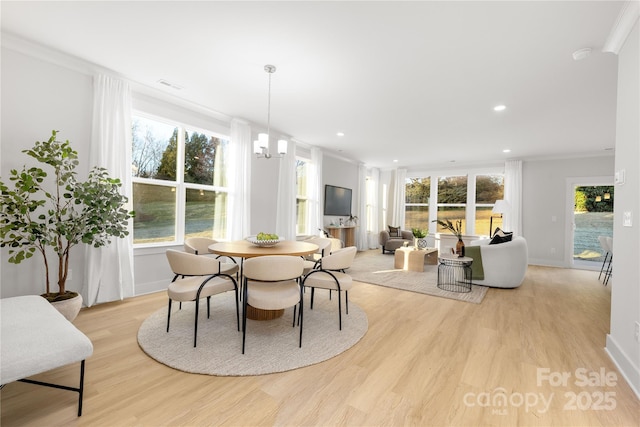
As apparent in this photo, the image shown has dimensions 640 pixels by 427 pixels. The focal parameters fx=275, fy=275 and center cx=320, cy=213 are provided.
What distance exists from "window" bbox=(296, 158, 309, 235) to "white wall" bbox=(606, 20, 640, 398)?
504 centimetres

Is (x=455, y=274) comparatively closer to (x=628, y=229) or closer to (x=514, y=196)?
(x=628, y=229)

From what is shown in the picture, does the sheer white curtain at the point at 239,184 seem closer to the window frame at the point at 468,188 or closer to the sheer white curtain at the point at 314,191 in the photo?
the sheer white curtain at the point at 314,191

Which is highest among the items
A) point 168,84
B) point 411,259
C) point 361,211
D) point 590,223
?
point 168,84

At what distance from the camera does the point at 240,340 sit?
235 cm

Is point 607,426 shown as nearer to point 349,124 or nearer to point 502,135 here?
point 349,124

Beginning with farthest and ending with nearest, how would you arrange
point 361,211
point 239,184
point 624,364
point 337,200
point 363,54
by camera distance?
1. point 361,211
2. point 337,200
3. point 239,184
4. point 363,54
5. point 624,364

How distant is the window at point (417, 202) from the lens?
8.50m

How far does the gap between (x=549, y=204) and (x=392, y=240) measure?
12.4 feet

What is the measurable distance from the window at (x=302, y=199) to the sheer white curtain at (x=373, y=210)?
3021 mm

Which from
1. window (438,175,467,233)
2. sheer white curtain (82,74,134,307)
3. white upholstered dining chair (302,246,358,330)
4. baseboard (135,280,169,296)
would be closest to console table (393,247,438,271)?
window (438,175,467,233)

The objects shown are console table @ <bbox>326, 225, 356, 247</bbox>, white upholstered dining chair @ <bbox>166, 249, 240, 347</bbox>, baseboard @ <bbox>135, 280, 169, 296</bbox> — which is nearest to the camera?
white upholstered dining chair @ <bbox>166, 249, 240, 347</bbox>

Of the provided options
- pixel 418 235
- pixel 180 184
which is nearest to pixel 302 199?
pixel 418 235

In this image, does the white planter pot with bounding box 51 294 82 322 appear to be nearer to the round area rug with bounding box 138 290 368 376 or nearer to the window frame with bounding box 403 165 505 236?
the round area rug with bounding box 138 290 368 376

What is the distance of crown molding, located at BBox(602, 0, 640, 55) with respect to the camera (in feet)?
6.31
